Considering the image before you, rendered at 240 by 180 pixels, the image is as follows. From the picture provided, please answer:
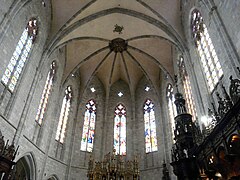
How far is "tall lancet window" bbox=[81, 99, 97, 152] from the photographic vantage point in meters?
17.8

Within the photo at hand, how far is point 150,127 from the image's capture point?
18.4 m

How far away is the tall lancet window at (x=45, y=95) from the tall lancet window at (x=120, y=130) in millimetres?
6671

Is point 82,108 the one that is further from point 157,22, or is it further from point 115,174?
point 157,22

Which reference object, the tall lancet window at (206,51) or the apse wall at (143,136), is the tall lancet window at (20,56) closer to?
the tall lancet window at (206,51)

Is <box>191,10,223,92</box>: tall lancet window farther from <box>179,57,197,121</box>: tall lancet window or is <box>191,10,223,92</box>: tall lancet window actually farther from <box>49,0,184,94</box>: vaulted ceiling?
<box>179,57,197,121</box>: tall lancet window

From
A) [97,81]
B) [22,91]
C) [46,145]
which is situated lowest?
[46,145]

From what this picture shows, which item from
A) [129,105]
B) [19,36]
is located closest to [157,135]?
[129,105]

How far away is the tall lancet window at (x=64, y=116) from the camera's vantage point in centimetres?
1631

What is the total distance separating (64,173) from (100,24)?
1125 cm

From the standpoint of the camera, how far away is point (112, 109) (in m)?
20.3

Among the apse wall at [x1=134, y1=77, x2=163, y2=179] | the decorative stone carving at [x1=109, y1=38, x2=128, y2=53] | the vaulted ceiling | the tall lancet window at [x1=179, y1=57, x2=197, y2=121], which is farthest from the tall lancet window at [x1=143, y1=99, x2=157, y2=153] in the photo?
the decorative stone carving at [x1=109, y1=38, x2=128, y2=53]

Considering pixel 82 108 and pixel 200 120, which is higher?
pixel 82 108

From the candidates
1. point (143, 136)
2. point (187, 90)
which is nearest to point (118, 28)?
point (187, 90)

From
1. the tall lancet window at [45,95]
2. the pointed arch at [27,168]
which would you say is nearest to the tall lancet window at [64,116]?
the tall lancet window at [45,95]
